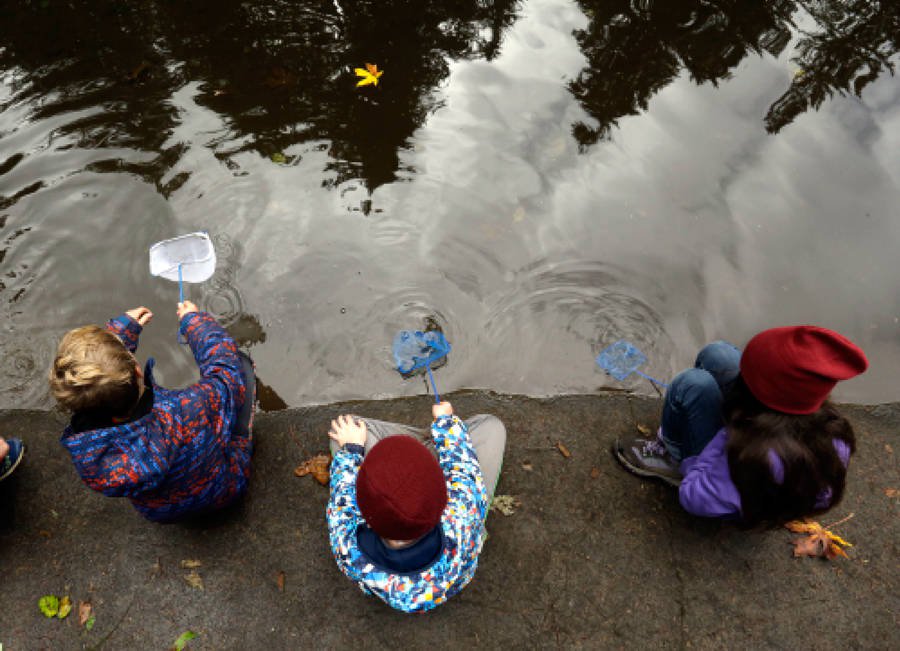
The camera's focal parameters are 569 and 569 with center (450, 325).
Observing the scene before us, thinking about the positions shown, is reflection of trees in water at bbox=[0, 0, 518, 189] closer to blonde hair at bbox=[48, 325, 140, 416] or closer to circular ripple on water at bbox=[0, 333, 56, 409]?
circular ripple on water at bbox=[0, 333, 56, 409]

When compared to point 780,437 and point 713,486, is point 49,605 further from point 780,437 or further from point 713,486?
point 780,437

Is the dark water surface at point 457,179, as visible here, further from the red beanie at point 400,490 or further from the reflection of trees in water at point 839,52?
the red beanie at point 400,490

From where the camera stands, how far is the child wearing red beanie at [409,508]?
1.75 m

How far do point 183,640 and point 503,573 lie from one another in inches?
58.9

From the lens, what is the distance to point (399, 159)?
4.37 m

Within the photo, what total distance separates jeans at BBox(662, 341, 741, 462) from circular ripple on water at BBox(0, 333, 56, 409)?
3.39 meters

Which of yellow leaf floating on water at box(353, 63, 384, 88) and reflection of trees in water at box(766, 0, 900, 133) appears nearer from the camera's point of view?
yellow leaf floating on water at box(353, 63, 384, 88)

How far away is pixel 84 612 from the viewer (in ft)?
8.67

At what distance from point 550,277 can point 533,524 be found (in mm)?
1646

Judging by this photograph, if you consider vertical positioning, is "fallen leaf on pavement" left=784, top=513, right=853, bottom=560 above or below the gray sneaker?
above

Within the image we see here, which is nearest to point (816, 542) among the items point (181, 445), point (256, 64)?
point (181, 445)

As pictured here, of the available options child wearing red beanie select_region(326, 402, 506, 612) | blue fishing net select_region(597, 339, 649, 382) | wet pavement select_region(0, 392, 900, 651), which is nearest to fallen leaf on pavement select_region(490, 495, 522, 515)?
wet pavement select_region(0, 392, 900, 651)

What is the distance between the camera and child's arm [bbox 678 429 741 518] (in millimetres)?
2232

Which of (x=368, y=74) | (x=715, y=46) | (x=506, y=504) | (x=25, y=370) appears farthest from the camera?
(x=715, y=46)
